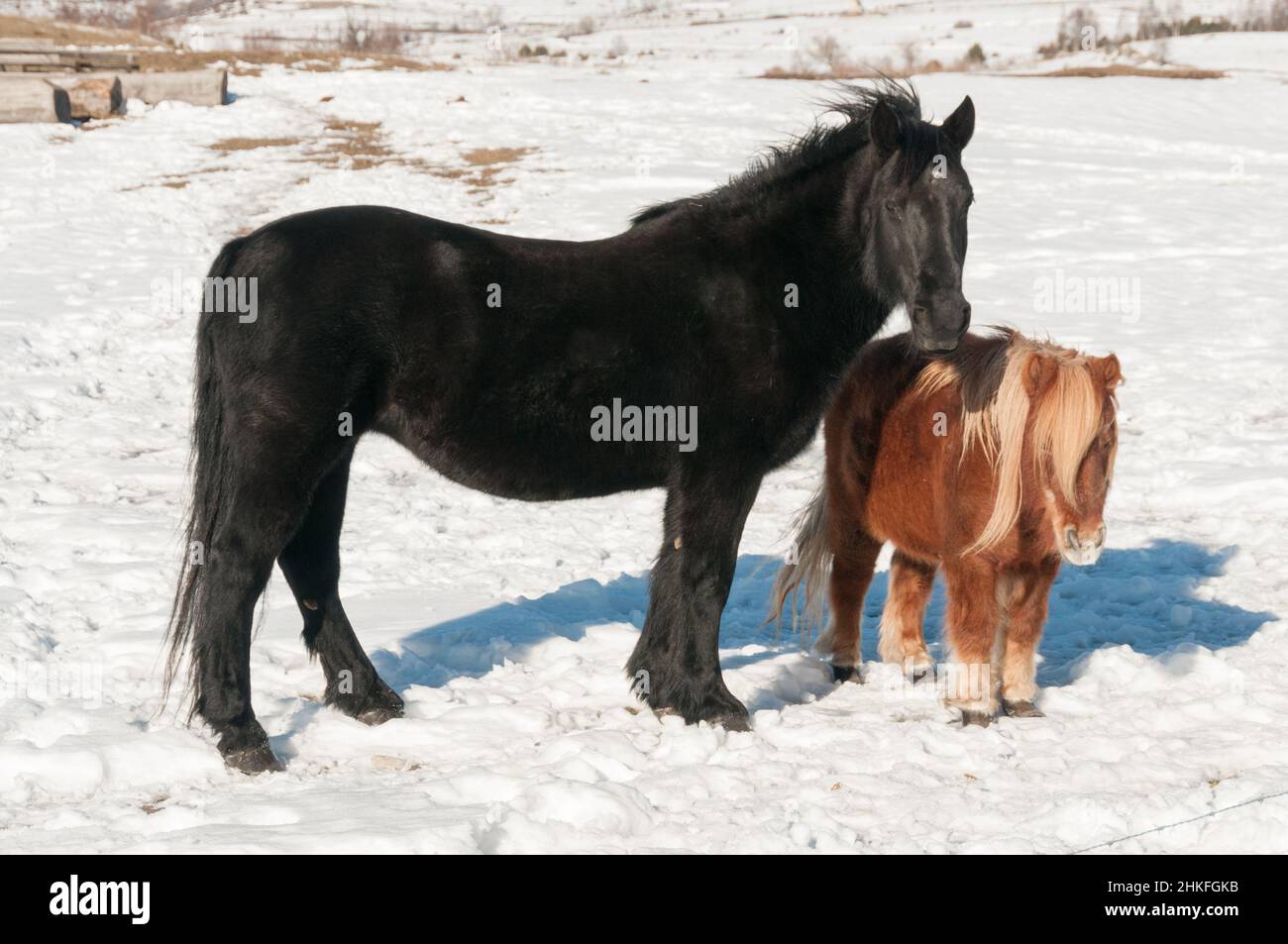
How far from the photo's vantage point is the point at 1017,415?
445 centimetres

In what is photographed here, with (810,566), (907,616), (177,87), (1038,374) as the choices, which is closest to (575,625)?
(810,566)

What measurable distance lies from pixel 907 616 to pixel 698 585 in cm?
122

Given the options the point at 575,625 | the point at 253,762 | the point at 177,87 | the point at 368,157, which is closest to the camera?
the point at 253,762

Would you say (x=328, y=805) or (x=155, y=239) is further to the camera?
(x=155, y=239)

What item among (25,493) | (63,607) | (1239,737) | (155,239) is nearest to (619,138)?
(155,239)

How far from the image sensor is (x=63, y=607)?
17.9 feet

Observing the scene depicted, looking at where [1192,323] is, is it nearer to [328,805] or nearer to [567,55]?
[328,805]

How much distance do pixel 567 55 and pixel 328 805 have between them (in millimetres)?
36327

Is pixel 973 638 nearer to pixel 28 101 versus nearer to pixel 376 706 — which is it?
pixel 376 706

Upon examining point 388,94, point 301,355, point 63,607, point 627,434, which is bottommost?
point 63,607

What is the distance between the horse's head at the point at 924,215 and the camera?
13.7ft

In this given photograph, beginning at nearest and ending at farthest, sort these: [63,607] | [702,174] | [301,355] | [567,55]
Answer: [301,355], [63,607], [702,174], [567,55]

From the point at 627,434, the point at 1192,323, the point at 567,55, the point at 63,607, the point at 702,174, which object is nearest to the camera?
the point at 627,434

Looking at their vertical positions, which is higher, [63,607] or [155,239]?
[155,239]
